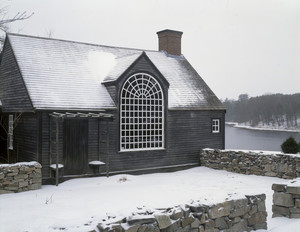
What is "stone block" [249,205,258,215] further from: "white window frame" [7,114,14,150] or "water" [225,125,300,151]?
"water" [225,125,300,151]

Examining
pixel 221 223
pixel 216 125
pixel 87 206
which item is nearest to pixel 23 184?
pixel 87 206

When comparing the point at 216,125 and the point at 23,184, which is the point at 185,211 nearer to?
the point at 23,184

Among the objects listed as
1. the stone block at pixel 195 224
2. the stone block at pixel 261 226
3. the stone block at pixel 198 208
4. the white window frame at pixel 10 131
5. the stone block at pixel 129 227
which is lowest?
the stone block at pixel 261 226

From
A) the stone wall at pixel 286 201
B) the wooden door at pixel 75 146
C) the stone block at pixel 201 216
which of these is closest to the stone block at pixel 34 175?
the wooden door at pixel 75 146

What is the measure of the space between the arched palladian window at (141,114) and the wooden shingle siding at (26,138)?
13.2 ft

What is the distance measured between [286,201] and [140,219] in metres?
4.23

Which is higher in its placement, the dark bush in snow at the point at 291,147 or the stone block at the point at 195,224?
the dark bush in snow at the point at 291,147

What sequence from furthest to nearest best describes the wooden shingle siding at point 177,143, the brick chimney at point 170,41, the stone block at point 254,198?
the brick chimney at point 170,41 → the wooden shingle siding at point 177,143 → the stone block at point 254,198

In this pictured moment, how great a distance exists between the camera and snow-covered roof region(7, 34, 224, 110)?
47.9 feet

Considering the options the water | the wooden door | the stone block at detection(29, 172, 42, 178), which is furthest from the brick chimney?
the water

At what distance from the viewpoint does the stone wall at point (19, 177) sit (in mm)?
11055

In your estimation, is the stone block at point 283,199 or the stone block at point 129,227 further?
the stone block at point 283,199

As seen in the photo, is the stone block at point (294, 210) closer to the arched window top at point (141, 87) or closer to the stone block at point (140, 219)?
the stone block at point (140, 219)

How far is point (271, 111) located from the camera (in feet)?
296
